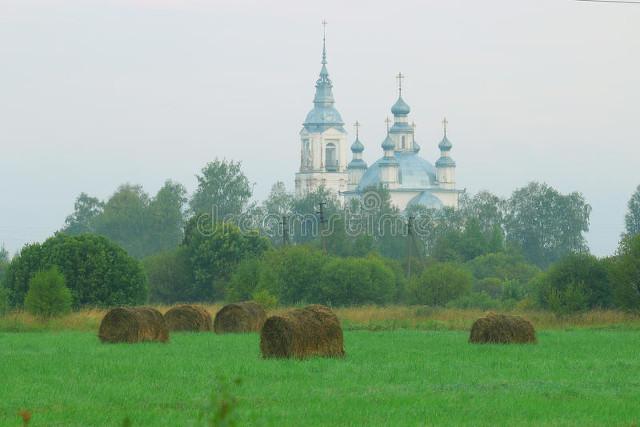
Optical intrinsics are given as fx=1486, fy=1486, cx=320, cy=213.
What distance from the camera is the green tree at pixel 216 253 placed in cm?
6994

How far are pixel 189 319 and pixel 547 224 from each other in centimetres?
9390

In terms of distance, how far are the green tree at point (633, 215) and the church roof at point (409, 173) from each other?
29.6 m

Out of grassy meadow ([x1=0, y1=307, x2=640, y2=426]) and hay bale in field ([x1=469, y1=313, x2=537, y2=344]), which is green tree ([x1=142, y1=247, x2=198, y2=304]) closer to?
grassy meadow ([x1=0, y1=307, x2=640, y2=426])

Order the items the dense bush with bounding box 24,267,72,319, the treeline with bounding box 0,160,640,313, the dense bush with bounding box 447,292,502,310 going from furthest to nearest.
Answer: the dense bush with bounding box 447,292,502,310 < the treeline with bounding box 0,160,640,313 < the dense bush with bounding box 24,267,72,319

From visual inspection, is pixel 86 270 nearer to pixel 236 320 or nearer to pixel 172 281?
pixel 236 320

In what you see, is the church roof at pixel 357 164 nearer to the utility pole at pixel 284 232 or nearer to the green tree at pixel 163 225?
the green tree at pixel 163 225

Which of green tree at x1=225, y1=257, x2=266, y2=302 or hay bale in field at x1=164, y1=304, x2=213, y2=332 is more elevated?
green tree at x1=225, y1=257, x2=266, y2=302

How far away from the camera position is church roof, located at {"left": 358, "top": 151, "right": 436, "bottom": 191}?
157250mm

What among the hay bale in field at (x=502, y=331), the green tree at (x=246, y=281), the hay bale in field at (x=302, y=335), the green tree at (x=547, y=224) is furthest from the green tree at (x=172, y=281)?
the green tree at (x=547, y=224)

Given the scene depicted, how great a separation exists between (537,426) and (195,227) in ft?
189

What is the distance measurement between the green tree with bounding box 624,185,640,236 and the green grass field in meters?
104

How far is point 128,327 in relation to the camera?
28938mm

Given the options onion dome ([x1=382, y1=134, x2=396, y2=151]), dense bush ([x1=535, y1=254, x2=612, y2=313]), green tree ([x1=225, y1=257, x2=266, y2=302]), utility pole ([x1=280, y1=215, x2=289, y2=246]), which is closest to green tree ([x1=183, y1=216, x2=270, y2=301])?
utility pole ([x1=280, y1=215, x2=289, y2=246])

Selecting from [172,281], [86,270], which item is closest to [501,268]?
[172,281]
